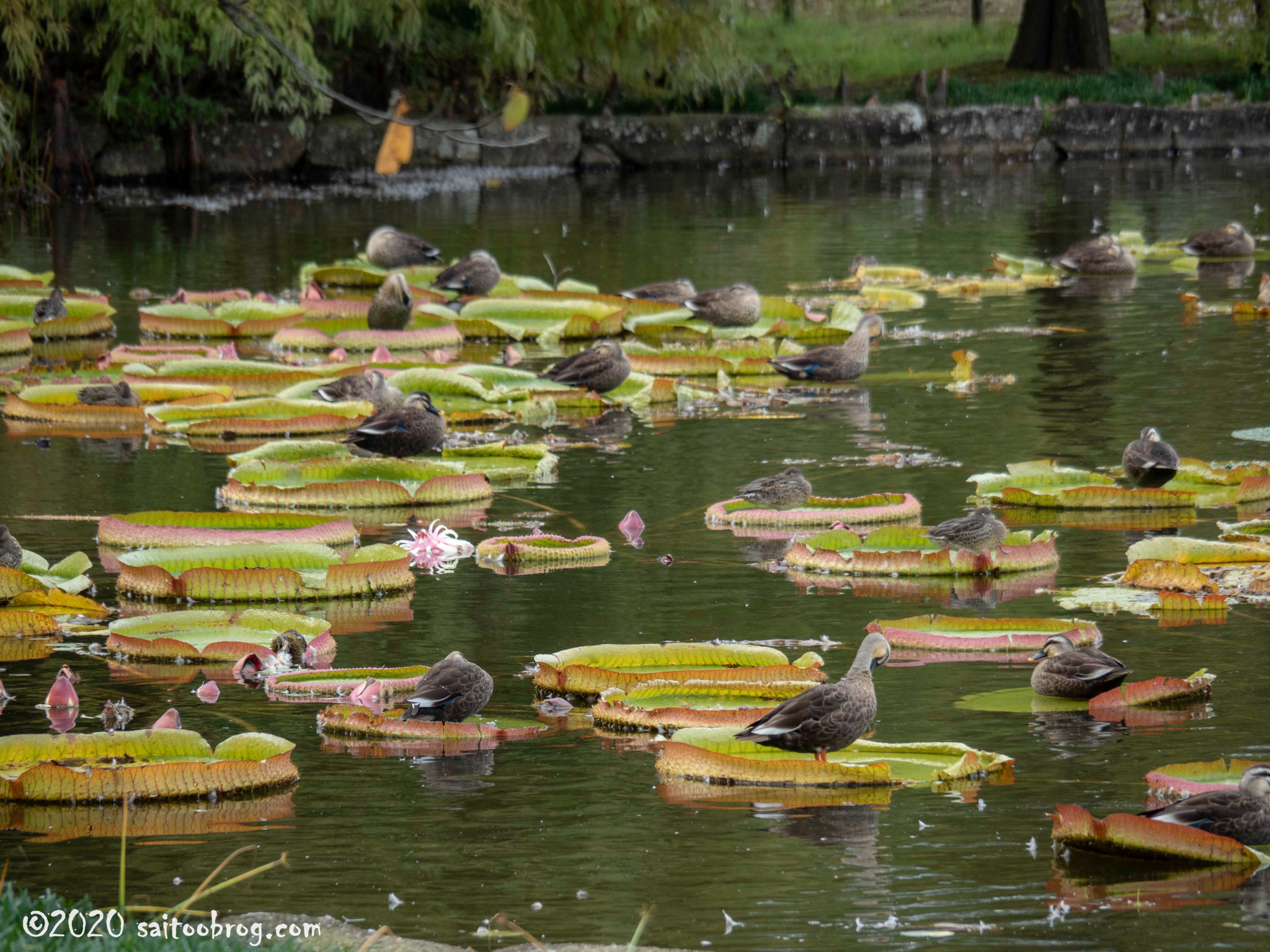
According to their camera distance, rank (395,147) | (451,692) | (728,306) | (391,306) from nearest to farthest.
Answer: (395,147), (451,692), (391,306), (728,306)

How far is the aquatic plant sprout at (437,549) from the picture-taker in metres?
8.09

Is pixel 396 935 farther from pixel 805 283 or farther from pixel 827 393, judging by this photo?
pixel 805 283

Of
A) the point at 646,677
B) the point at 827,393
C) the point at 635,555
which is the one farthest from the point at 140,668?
the point at 827,393

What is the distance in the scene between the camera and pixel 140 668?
643 centimetres

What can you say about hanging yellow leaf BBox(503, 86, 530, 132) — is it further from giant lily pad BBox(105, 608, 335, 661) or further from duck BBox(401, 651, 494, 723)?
giant lily pad BBox(105, 608, 335, 661)

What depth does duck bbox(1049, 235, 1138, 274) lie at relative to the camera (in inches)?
697

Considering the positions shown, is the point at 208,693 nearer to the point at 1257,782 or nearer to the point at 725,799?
the point at 725,799

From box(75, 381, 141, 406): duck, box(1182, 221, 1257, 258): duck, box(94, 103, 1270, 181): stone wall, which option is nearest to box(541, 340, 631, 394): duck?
box(75, 381, 141, 406): duck

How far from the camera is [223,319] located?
1490 centimetres

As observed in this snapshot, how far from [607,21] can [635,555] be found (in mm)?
20801

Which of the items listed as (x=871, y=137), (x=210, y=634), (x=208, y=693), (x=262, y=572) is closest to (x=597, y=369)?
(x=262, y=572)

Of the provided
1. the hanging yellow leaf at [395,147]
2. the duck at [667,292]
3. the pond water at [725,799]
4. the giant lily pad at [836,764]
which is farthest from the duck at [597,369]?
the hanging yellow leaf at [395,147]

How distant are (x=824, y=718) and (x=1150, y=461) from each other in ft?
13.5

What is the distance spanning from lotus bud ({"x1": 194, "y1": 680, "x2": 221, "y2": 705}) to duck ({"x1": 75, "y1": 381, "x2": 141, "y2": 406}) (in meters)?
5.76
